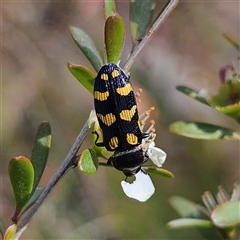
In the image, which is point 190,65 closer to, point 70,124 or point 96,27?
point 96,27

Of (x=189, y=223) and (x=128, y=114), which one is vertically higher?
(x=128, y=114)

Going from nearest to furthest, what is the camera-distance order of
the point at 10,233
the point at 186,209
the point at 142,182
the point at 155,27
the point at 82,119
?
1. the point at 10,233
2. the point at 155,27
3. the point at 142,182
4. the point at 186,209
5. the point at 82,119

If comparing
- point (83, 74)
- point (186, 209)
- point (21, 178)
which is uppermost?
point (83, 74)

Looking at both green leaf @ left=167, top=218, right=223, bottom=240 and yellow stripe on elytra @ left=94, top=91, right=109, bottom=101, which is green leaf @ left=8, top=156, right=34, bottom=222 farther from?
green leaf @ left=167, top=218, right=223, bottom=240

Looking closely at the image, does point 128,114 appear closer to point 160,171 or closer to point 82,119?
point 160,171

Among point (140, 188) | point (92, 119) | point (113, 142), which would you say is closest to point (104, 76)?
point (92, 119)

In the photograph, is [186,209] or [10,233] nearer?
[10,233]

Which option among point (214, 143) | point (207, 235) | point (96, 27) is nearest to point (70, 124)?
point (96, 27)

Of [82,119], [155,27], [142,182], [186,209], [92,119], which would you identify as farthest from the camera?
[82,119]

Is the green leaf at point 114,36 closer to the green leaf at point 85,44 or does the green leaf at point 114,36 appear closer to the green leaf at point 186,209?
the green leaf at point 85,44
